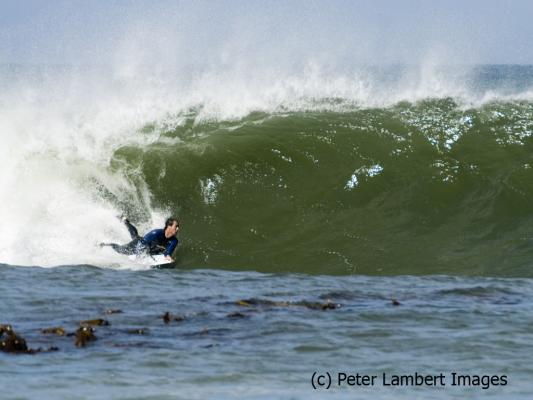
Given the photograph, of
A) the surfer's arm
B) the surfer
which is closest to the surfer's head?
the surfer

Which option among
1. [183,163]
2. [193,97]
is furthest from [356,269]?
[193,97]

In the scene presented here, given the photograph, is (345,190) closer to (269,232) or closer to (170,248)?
(269,232)

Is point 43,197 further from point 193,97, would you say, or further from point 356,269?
point 193,97

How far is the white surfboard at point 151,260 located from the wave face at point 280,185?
51 centimetres

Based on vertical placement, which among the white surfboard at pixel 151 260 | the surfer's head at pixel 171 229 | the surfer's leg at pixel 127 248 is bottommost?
the white surfboard at pixel 151 260

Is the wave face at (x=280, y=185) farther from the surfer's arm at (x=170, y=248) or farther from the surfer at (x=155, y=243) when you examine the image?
the surfer's arm at (x=170, y=248)

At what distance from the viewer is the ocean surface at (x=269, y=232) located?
27.7ft

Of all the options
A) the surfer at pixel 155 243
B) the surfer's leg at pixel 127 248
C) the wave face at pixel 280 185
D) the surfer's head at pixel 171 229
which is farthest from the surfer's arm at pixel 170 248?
the wave face at pixel 280 185

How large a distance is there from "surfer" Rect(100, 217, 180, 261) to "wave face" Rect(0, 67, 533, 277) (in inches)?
16.8

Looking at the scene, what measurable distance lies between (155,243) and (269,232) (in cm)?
249

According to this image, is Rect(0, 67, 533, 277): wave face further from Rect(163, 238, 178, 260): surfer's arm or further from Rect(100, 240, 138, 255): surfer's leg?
Rect(163, 238, 178, 260): surfer's arm

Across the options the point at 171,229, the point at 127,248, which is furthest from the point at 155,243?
the point at 127,248

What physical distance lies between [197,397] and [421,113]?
16754mm

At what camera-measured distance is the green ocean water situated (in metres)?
16.0
